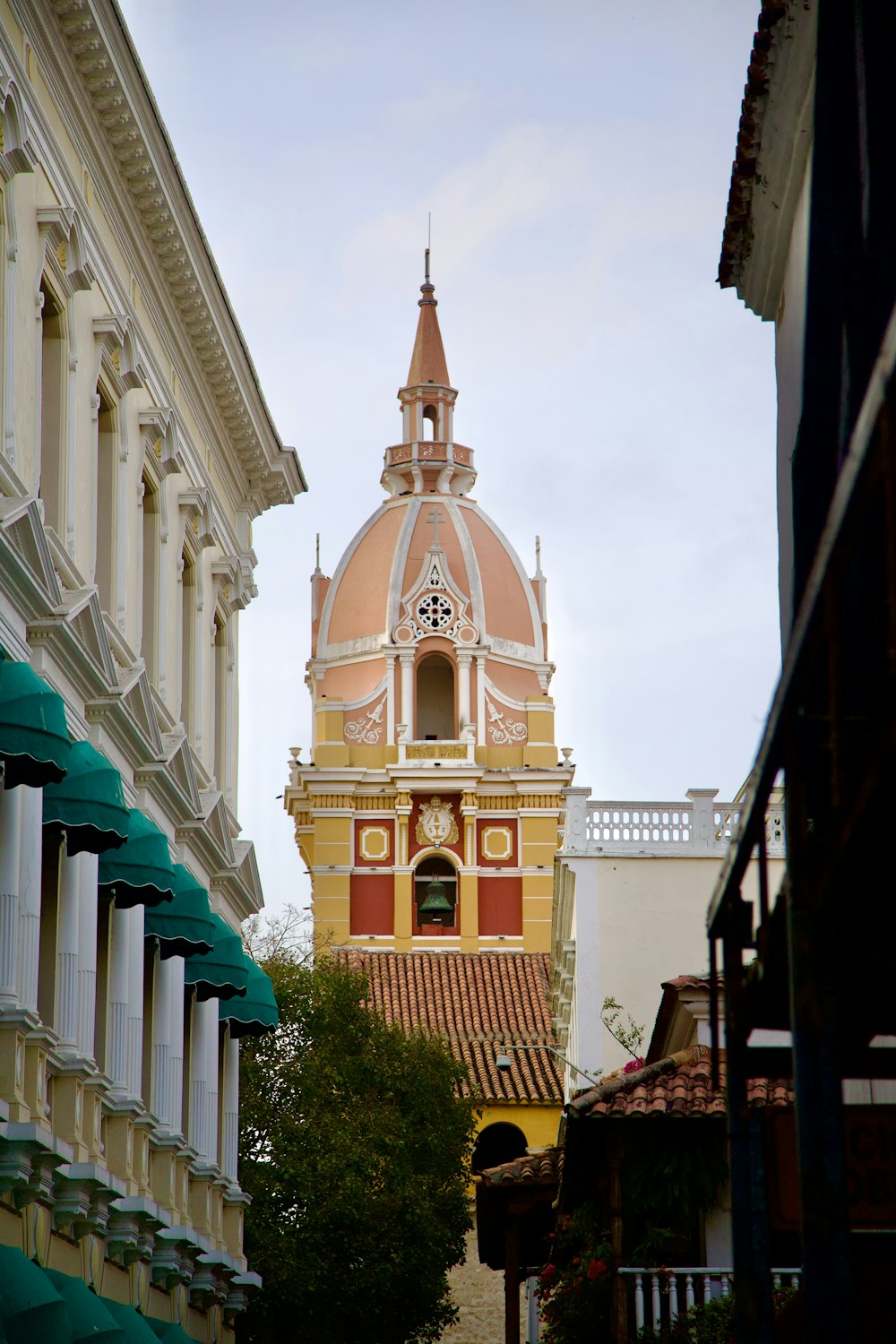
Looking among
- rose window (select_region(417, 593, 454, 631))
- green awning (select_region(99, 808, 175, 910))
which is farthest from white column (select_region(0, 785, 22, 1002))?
rose window (select_region(417, 593, 454, 631))

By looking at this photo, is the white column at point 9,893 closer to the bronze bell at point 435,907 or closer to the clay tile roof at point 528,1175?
the clay tile roof at point 528,1175

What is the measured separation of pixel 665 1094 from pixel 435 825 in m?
42.4

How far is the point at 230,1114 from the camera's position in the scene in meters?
27.1

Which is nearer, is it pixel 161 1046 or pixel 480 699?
pixel 161 1046

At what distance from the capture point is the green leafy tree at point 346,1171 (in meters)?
33.8

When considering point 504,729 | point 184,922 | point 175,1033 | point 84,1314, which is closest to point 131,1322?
point 84,1314

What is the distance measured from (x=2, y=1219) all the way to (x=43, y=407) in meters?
6.54

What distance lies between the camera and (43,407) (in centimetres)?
1886

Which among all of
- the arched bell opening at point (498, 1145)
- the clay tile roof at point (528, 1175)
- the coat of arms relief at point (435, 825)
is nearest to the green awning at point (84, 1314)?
the clay tile roof at point (528, 1175)

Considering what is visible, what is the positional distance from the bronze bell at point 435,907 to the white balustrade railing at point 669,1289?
35.8 meters

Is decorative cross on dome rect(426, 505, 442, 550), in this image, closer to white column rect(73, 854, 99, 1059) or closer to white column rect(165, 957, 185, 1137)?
white column rect(165, 957, 185, 1137)

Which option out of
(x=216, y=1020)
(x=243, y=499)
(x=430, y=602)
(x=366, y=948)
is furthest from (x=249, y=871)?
(x=430, y=602)

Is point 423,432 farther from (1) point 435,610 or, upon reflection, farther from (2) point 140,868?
(2) point 140,868

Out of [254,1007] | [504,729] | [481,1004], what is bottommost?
[481,1004]
